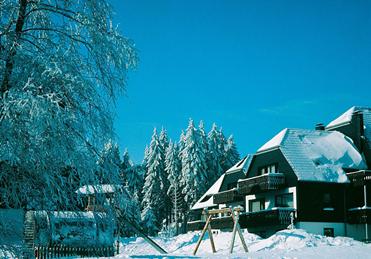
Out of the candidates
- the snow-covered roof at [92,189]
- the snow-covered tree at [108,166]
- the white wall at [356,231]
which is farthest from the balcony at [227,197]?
the snow-covered roof at [92,189]

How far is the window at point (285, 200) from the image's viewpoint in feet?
129

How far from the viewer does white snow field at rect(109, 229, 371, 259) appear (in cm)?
1917

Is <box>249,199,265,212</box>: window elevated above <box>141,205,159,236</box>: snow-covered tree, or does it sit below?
above

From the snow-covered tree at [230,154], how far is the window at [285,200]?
122ft

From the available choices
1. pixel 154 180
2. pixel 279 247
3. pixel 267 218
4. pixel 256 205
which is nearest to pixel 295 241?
pixel 279 247

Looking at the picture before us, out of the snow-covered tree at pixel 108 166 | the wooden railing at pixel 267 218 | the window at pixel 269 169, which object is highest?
the window at pixel 269 169

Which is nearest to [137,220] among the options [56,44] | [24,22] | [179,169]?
[56,44]

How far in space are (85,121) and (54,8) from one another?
6.45 ft

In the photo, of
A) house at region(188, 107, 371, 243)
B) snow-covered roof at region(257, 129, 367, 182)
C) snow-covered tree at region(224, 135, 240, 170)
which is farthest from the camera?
snow-covered tree at region(224, 135, 240, 170)

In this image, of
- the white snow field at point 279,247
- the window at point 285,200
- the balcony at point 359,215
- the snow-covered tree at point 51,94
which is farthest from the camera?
the window at point 285,200

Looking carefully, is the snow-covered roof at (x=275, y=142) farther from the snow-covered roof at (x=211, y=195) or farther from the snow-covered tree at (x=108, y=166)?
the snow-covered tree at (x=108, y=166)

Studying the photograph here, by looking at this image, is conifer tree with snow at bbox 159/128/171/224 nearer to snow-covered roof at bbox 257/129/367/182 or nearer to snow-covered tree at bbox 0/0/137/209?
snow-covered roof at bbox 257/129/367/182

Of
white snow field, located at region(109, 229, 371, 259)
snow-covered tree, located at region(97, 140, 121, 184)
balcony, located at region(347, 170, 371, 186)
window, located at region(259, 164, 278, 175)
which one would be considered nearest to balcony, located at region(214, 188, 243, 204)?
window, located at region(259, 164, 278, 175)

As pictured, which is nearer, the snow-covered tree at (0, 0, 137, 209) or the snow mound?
the snow-covered tree at (0, 0, 137, 209)
